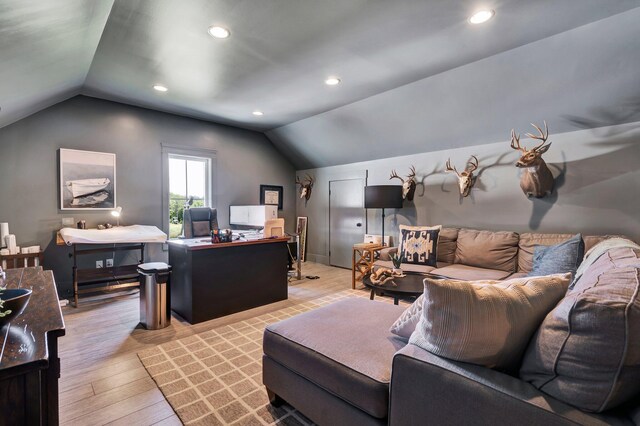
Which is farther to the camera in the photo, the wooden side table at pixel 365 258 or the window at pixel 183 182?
the window at pixel 183 182

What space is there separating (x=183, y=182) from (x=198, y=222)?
3.54 ft

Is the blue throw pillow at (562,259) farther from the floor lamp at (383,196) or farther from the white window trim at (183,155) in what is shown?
the white window trim at (183,155)

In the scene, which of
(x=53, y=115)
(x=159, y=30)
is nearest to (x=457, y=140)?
(x=159, y=30)

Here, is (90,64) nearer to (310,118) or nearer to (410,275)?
(310,118)

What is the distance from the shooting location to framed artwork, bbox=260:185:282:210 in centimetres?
650

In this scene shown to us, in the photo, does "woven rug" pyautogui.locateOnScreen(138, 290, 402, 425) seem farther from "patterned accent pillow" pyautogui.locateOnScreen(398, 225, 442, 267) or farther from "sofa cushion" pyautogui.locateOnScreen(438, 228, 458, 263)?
"sofa cushion" pyautogui.locateOnScreen(438, 228, 458, 263)

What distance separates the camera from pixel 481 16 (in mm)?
2408

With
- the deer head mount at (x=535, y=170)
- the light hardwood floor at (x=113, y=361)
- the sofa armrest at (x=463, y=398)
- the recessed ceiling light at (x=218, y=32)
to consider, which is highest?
the recessed ceiling light at (x=218, y=32)

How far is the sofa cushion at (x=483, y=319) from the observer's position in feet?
3.43

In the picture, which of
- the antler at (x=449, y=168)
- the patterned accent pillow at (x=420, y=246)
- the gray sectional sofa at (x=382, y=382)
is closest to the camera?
the gray sectional sofa at (x=382, y=382)

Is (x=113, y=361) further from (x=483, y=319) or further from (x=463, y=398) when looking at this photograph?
(x=483, y=319)

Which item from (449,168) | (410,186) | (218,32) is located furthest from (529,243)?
(218,32)

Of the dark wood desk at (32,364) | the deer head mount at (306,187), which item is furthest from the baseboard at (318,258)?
the dark wood desk at (32,364)

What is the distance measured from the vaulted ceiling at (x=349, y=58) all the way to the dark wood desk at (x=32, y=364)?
178 cm
